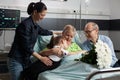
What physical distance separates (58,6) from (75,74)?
7.32ft

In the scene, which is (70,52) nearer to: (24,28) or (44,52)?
(44,52)

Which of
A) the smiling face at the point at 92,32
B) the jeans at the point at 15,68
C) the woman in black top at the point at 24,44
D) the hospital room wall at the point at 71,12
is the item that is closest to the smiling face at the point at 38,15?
the woman in black top at the point at 24,44

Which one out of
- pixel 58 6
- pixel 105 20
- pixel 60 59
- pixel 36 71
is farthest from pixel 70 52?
pixel 105 20

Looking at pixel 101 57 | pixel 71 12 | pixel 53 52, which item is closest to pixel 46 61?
pixel 53 52

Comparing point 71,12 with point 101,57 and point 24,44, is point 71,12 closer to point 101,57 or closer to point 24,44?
point 24,44

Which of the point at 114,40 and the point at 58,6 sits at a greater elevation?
the point at 58,6

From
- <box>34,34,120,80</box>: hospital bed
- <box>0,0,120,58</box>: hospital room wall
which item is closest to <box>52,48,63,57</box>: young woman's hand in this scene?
<box>34,34,120,80</box>: hospital bed

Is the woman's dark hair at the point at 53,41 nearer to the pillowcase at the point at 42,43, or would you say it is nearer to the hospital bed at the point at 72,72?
the pillowcase at the point at 42,43

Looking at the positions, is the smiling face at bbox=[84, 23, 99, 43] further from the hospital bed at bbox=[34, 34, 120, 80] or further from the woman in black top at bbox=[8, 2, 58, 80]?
the woman in black top at bbox=[8, 2, 58, 80]

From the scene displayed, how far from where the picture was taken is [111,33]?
5.16 metres

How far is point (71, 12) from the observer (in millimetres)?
4664

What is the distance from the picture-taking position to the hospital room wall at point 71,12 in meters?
4.11

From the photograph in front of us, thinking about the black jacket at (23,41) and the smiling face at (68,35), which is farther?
the smiling face at (68,35)

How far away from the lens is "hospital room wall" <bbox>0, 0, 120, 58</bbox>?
4.11 metres
